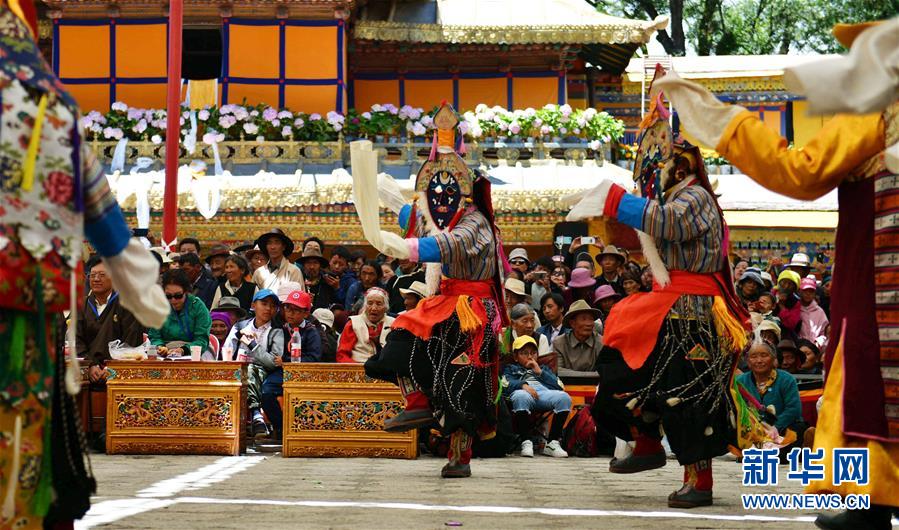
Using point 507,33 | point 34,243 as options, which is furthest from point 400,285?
point 507,33

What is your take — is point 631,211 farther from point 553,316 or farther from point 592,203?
point 553,316

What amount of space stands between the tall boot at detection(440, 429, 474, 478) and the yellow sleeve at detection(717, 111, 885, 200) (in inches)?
162

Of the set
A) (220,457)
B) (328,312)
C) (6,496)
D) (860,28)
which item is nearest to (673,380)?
(860,28)

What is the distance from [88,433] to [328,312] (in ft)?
7.83

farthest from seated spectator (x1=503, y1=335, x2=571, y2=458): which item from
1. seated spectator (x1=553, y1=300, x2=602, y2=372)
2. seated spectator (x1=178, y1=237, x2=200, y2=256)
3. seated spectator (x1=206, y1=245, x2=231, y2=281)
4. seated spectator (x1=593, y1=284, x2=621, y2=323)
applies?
seated spectator (x1=178, y1=237, x2=200, y2=256)

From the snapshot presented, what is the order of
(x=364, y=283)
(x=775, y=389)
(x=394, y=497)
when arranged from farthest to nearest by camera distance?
1. (x=364, y=283)
2. (x=775, y=389)
3. (x=394, y=497)

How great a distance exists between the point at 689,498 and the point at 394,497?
1.57 m

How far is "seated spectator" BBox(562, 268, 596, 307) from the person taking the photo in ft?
48.4

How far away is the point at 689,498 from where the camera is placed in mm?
7578

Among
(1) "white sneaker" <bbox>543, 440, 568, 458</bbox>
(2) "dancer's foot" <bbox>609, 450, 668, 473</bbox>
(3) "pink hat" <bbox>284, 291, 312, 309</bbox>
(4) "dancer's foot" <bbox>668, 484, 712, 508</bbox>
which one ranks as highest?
(3) "pink hat" <bbox>284, 291, 312, 309</bbox>

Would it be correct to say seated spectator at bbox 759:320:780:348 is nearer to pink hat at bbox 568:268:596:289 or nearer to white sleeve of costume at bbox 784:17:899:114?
pink hat at bbox 568:268:596:289

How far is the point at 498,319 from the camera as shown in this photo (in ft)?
31.4

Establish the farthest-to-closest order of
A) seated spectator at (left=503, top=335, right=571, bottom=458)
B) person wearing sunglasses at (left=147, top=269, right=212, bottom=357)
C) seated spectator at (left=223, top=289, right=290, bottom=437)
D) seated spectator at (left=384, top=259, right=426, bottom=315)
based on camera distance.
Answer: seated spectator at (left=384, top=259, right=426, bottom=315) < seated spectator at (left=223, top=289, right=290, bottom=437) < seated spectator at (left=503, top=335, right=571, bottom=458) < person wearing sunglasses at (left=147, top=269, right=212, bottom=357)

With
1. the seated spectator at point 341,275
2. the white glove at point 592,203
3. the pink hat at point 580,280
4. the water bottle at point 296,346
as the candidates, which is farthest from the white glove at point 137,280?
the pink hat at point 580,280
